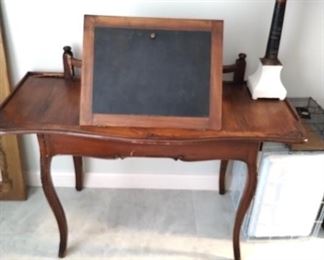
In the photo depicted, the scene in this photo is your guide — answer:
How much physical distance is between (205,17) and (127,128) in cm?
64

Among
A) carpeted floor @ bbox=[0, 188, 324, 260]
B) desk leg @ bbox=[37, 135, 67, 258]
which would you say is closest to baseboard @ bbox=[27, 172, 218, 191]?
carpeted floor @ bbox=[0, 188, 324, 260]

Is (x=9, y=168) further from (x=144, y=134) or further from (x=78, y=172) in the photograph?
(x=144, y=134)

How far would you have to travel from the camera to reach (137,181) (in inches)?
78.5

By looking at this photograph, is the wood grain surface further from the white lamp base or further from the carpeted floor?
the white lamp base

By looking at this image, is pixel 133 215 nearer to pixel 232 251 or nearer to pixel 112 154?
pixel 232 251

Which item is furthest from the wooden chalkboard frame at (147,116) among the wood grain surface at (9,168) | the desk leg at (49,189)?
the wood grain surface at (9,168)

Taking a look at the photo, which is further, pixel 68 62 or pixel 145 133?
pixel 68 62

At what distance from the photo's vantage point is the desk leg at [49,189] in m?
1.34

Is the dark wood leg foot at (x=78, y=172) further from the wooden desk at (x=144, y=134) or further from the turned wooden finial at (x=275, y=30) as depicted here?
the turned wooden finial at (x=275, y=30)

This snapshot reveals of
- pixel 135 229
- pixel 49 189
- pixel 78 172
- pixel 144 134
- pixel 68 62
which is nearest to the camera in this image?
pixel 144 134

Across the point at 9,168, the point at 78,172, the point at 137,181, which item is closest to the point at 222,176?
the point at 137,181

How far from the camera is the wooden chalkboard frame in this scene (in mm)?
1297

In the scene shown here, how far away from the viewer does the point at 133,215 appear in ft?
6.13

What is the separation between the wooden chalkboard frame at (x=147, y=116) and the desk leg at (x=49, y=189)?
18 centimetres
